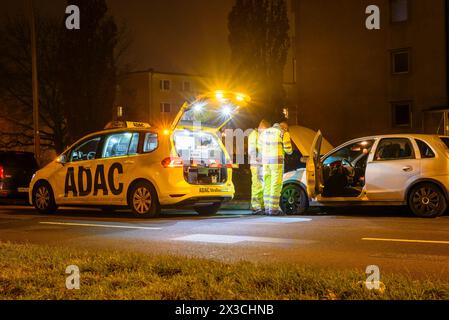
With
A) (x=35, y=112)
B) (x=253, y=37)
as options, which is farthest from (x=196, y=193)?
(x=253, y=37)

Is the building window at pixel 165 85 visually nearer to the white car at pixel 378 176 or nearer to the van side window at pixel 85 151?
the van side window at pixel 85 151

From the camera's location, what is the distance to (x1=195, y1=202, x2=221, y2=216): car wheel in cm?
1348

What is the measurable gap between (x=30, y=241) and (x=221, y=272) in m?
4.43

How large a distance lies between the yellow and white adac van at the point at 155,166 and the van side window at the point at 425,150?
A: 3.71m

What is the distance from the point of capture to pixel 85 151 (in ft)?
44.1

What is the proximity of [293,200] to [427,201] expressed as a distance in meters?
2.75

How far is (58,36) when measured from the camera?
3209 centimetres

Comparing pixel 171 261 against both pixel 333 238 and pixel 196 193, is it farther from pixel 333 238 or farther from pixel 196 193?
pixel 196 193

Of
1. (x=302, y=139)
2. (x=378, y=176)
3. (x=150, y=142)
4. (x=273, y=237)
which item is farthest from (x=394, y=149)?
(x=302, y=139)

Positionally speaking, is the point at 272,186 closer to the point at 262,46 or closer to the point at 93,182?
the point at 93,182

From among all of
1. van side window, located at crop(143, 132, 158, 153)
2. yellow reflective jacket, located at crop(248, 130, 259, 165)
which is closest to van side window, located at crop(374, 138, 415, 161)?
yellow reflective jacket, located at crop(248, 130, 259, 165)

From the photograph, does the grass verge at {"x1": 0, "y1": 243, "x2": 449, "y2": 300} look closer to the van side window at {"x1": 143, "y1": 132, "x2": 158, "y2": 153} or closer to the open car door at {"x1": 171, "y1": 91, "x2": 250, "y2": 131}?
the van side window at {"x1": 143, "y1": 132, "x2": 158, "y2": 153}

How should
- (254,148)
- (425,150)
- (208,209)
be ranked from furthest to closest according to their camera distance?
(208,209), (254,148), (425,150)

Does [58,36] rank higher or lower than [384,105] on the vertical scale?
higher
